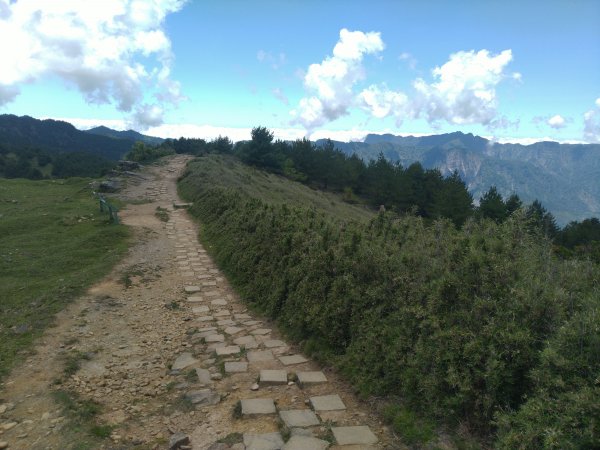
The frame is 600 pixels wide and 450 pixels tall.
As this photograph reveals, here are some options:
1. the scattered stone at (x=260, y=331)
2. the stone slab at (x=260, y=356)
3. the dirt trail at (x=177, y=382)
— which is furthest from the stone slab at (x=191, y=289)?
the stone slab at (x=260, y=356)

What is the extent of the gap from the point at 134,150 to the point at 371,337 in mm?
43352

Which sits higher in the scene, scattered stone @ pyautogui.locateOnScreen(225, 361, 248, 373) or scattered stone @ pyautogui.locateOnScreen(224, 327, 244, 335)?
scattered stone @ pyautogui.locateOnScreen(225, 361, 248, 373)

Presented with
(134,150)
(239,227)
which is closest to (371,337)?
(239,227)

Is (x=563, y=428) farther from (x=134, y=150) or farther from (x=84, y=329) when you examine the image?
(x=134, y=150)

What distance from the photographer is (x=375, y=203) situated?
163ft

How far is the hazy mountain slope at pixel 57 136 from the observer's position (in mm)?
137875

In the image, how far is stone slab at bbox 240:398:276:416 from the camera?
4.50 meters

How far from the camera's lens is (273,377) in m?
5.30

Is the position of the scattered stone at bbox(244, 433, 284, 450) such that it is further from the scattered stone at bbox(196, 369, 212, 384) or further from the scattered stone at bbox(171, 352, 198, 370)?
the scattered stone at bbox(171, 352, 198, 370)

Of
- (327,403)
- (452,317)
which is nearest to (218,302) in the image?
(327,403)

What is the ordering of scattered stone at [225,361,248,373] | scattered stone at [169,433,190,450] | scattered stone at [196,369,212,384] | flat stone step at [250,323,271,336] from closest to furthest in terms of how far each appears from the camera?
1. scattered stone at [169,433,190,450]
2. scattered stone at [196,369,212,384]
3. scattered stone at [225,361,248,373]
4. flat stone step at [250,323,271,336]

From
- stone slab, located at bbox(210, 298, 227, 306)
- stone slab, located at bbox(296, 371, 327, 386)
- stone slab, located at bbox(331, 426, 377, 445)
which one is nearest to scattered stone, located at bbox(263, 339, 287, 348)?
stone slab, located at bbox(296, 371, 327, 386)

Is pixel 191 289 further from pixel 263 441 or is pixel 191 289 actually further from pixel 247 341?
pixel 263 441

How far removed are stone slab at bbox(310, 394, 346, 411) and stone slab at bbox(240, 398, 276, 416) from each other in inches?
19.4
